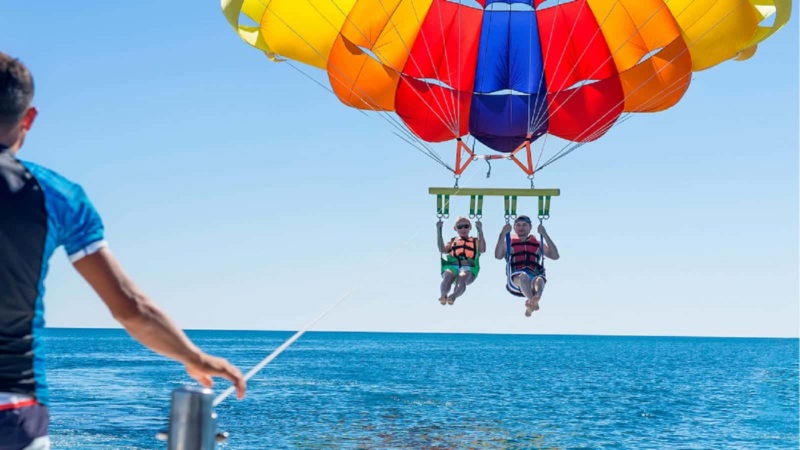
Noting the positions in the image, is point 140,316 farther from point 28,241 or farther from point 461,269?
point 461,269

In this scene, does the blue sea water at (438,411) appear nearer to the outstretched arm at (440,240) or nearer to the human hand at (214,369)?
the outstretched arm at (440,240)

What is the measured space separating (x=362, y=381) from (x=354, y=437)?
2228 cm

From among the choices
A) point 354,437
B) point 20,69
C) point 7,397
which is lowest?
point 354,437

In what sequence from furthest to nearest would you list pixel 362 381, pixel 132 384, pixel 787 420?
1. pixel 362 381
2. pixel 132 384
3. pixel 787 420

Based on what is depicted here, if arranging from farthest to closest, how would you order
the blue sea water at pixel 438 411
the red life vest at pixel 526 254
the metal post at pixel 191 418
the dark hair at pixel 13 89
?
1. the blue sea water at pixel 438 411
2. the red life vest at pixel 526 254
3. the dark hair at pixel 13 89
4. the metal post at pixel 191 418

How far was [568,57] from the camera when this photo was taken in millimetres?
12008

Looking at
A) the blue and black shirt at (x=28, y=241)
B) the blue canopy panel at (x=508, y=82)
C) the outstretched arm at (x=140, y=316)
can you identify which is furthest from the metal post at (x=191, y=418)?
the blue canopy panel at (x=508, y=82)

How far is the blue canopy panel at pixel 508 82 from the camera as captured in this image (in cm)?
1209

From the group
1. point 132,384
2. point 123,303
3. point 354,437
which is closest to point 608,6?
point 123,303

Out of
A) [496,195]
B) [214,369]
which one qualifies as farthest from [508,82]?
[214,369]

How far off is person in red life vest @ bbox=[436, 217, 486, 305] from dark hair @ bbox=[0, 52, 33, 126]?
8.39 m

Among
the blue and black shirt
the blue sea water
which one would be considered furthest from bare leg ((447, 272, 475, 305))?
the blue sea water

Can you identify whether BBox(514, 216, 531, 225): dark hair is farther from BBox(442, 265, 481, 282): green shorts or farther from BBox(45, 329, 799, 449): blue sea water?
BBox(45, 329, 799, 449): blue sea water

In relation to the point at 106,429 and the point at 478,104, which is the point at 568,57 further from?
the point at 106,429
